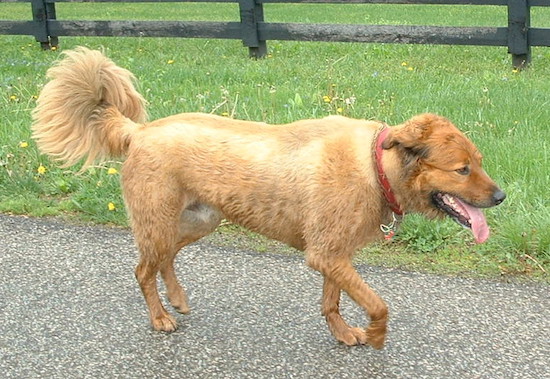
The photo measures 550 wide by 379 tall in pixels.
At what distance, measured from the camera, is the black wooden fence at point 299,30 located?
10.4m

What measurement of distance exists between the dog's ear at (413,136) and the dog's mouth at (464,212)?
258 mm

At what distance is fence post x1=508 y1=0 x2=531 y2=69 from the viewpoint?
33.8ft

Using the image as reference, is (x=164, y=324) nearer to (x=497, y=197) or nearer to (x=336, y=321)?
(x=336, y=321)

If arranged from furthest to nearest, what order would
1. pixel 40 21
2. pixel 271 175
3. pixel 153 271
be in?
1. pixel 40 21
2. pixel 153 271
3. pixel 271 175

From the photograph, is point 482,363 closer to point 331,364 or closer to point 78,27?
point 331,364

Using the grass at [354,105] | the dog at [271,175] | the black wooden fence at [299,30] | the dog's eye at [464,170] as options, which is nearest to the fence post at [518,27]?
the black wooden fence at [299,30]

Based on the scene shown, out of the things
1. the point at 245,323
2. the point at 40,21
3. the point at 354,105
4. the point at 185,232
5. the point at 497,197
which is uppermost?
the point at 40,21

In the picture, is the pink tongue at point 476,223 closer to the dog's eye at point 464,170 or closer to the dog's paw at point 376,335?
the dog's eye at point 464,170

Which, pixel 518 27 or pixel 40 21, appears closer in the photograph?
pixel 518 27

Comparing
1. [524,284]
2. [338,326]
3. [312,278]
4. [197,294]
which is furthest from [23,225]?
[524,284]

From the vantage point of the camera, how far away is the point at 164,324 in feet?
14.7

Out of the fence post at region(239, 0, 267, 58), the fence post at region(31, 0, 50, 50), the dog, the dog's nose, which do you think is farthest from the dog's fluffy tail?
the fence post at region(31, 0, 50, 50)

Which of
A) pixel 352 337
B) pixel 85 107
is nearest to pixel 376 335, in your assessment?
pixel 352 337

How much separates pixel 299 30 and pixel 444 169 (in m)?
8.07
